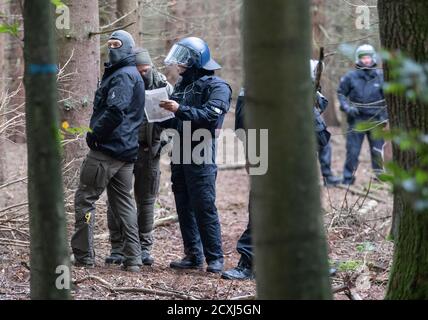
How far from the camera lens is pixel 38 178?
3852mm

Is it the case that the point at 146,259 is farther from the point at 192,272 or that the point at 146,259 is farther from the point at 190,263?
the point at 192,272

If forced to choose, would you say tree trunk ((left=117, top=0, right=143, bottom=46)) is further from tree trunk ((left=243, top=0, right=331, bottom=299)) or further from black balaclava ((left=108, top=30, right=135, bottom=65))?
tree trunk ((left=243, top=0, right=331, bottom=299))

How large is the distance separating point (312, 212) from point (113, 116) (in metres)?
4.08

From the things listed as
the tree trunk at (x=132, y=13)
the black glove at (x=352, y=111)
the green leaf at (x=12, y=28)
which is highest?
the tree trunk at (x=132, y=13)

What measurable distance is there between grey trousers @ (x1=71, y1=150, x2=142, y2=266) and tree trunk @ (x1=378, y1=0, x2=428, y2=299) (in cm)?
343

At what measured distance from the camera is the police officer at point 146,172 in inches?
320

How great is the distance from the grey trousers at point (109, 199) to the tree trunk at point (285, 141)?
415cm

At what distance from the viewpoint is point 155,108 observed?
775cm

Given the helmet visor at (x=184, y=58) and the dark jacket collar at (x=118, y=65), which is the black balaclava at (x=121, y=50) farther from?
the helmet visor at (x=184, y=58)

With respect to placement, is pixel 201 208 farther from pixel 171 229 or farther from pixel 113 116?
pixel 171 229

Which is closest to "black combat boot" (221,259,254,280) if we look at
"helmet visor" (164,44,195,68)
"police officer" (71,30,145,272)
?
"police officer" (71,30,145,272)

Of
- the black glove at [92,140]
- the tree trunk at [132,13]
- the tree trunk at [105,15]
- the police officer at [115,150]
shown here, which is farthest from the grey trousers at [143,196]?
the tree trunk at [105,15]

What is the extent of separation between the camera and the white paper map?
25.3 feet

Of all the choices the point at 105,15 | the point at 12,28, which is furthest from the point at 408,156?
the point at 105,15
